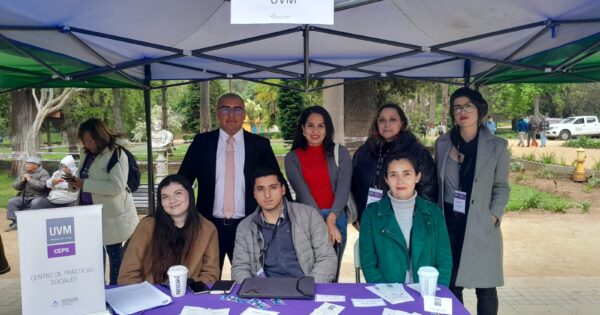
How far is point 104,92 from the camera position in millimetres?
19562

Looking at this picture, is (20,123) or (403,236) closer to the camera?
(403,236)

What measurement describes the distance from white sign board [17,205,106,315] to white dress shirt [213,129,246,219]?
1547 mm

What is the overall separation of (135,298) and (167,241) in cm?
48

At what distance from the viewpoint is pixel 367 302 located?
2.10 m

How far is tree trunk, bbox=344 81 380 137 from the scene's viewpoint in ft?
28.2

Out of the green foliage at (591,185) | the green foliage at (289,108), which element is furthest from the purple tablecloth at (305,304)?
the green foliage at (289,108)

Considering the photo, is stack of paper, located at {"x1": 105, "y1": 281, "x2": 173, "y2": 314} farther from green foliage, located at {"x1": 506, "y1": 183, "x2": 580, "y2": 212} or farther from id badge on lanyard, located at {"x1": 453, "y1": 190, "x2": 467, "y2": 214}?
green foliage, located at {"x1": 506, "y1": 183, "x2": 580, "y2": 212}

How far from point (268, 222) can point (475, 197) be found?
1435 millimetres

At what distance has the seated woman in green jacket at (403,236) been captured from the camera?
2.55 m

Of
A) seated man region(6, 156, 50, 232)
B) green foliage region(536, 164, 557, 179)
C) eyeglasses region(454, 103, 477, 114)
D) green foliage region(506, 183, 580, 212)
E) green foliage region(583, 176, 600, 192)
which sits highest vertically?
eyeglasses region(454, 103, 477, 114)

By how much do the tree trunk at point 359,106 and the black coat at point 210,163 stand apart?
210 inches

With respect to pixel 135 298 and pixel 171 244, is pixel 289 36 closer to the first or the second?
pixel 171 244

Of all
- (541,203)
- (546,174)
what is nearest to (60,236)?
(541,203)

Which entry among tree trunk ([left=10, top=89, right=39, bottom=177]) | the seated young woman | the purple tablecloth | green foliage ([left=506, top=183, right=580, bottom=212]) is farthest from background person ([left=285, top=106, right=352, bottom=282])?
tree trunk ([left=10, top=89, right=39, bottom=177])
